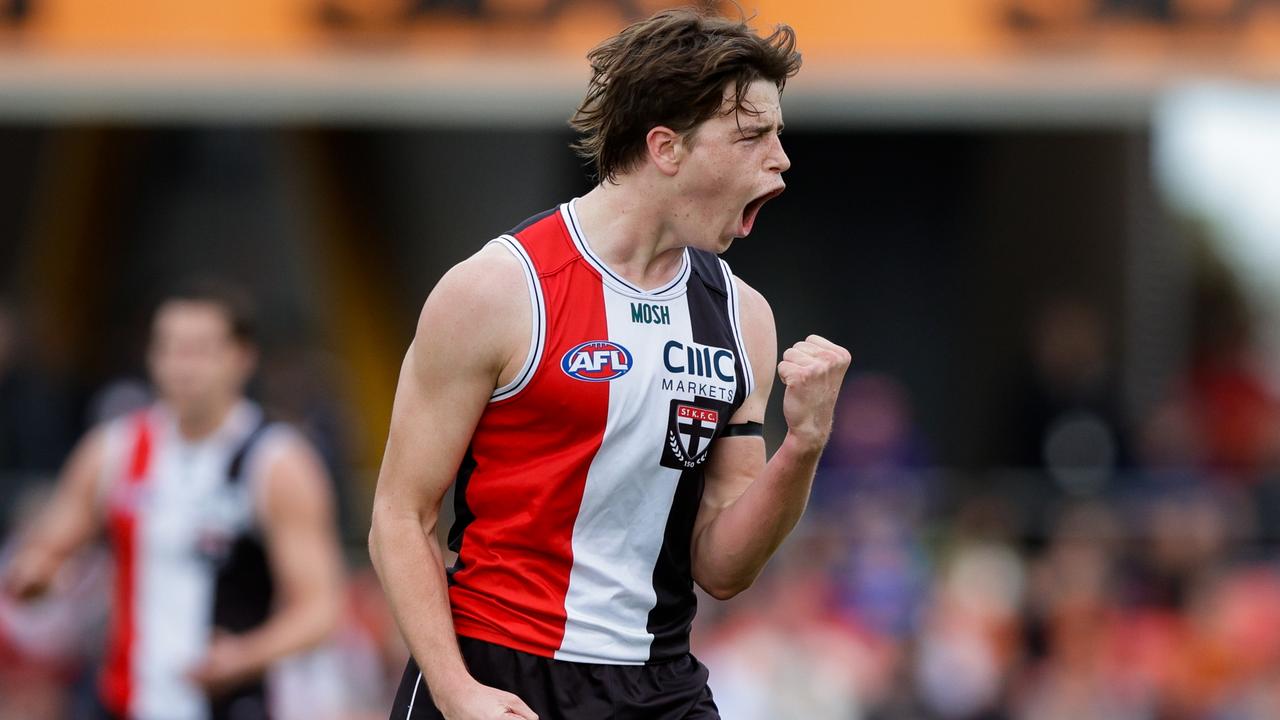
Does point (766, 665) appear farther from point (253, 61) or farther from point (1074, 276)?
point (1074, 276)

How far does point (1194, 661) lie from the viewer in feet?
32.3

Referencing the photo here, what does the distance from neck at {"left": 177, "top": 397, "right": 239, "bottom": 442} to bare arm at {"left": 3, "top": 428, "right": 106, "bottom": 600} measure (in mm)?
301

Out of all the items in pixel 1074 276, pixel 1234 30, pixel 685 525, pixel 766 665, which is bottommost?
pixel 766 665

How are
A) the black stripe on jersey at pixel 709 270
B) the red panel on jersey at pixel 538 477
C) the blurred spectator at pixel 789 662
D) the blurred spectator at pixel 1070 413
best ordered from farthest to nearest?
the blurred spectator at pixel 1070 413 < the blurred spectator at pixel 789 662 < the black stripe on jersey at pixel 709 270 < the red panel on jersey at pixel 538 477

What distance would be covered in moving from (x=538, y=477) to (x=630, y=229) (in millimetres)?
584

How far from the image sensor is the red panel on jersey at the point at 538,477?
3.78 metres

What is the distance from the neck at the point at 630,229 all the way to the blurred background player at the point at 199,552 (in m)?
2.59

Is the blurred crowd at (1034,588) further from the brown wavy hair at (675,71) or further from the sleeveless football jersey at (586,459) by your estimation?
the brown wavy hair at (675,71)

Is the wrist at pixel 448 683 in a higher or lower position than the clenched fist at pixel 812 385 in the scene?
lower

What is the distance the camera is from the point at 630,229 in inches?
155

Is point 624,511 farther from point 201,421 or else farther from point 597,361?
point 201,421

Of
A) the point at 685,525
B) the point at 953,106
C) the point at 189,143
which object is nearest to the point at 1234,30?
the point at 953,106

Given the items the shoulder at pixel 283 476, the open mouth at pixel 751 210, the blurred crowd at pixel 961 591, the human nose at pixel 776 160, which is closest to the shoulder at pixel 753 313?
the open mouth at pixel 751 210

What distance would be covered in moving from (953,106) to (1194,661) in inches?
173
